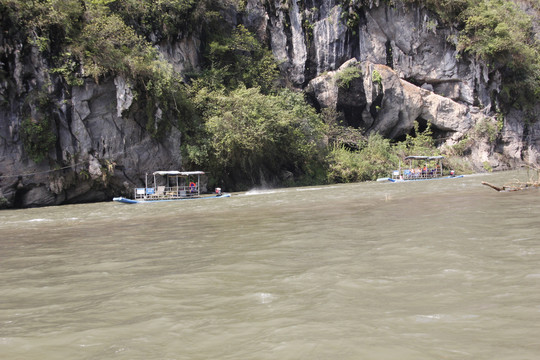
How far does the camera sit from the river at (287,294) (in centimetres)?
269

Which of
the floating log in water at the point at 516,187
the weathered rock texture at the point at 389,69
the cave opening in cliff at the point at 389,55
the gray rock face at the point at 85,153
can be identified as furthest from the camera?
the cave opening in cliff at the point at 389,55

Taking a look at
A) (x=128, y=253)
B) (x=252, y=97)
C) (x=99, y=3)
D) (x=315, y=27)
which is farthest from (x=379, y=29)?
(x=128, y=253)

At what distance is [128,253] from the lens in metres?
6.31

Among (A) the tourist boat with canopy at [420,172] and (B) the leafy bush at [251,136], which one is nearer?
(B) the leafy bush at [251,136]

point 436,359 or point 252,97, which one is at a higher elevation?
point 252,97

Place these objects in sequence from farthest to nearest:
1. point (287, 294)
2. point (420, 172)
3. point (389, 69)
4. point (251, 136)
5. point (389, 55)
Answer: point (389, 55) → point (389, 69) → point (420, 172) → point (251, 136) → point (287, 294)

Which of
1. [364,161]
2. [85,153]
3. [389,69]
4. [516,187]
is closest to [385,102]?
[389,69]

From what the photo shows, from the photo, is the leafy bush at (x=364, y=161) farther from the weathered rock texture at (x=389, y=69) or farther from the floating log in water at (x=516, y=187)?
the floating log in water at (x=516, y=187)

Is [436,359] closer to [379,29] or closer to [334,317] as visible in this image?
[334,317]

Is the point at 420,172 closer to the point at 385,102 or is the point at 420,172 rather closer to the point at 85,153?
the point at 385,102

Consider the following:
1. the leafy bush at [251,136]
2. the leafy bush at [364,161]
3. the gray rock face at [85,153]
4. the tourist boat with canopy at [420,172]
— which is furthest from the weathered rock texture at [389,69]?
the gray rock face at [85,153]

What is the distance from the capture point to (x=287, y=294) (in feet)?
12.5

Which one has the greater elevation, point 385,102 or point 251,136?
point 385,102

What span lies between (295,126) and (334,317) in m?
25.1
